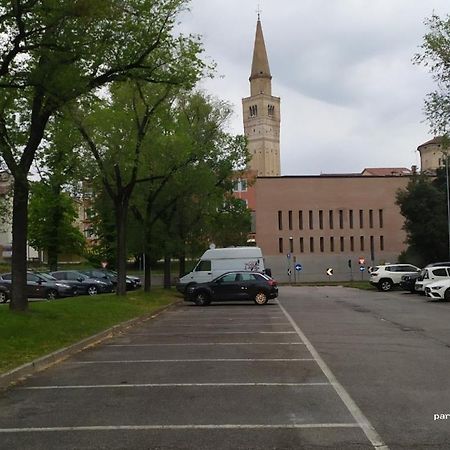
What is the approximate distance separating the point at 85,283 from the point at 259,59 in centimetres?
10750

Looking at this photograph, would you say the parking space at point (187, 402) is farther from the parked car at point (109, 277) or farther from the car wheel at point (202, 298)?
the parked car at point (109, 277)

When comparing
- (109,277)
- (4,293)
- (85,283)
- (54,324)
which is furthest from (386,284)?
(54,324)

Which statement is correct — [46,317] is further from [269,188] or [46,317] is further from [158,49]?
[269,188]

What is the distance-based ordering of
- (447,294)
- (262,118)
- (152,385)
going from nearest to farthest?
(152,385)
(447,294)
(262,118)

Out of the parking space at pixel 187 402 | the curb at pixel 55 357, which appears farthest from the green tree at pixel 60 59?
the parking space at pixel 187 402

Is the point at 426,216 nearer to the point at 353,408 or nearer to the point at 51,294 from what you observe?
the point at 51,294

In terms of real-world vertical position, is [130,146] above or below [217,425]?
above

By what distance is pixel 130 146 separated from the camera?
1059 inches

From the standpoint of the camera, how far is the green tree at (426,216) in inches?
2393

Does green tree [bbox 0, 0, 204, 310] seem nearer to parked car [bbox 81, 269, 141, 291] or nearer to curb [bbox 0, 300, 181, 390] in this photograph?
curb [bbox 0, 300, 181, 390]

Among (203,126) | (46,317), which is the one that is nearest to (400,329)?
(46,317)

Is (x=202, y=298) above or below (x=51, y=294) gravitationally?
below

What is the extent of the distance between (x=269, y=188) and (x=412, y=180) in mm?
21257

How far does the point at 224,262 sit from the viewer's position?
36.6 metres
